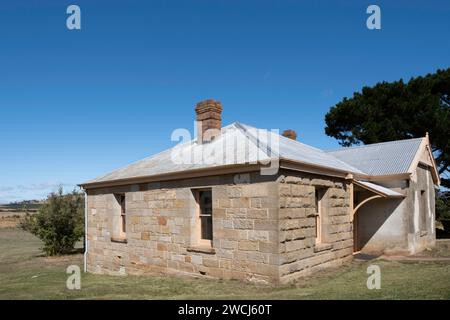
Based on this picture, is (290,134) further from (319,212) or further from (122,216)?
(122,216)

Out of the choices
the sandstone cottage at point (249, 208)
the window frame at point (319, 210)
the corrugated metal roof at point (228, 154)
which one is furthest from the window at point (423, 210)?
the window frame at point (319, 210)

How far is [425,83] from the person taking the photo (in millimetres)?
27000

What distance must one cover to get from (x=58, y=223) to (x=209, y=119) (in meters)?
12.1

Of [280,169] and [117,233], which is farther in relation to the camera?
[117,233]

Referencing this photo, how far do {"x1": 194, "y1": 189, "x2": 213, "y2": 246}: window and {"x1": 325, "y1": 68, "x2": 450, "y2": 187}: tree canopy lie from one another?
762 inches

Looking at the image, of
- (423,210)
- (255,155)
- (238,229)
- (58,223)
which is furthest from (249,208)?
(58,223)

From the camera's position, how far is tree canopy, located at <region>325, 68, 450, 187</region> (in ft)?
83.5

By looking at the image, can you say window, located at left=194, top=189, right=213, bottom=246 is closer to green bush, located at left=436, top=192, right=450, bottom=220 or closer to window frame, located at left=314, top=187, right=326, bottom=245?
window frame, located at left=314, top=187, right=326, bottom=245

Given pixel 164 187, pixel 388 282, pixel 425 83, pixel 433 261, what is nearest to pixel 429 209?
pixel 433 261

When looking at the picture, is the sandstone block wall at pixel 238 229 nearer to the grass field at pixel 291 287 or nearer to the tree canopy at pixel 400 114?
the grass field at pixel 291 287

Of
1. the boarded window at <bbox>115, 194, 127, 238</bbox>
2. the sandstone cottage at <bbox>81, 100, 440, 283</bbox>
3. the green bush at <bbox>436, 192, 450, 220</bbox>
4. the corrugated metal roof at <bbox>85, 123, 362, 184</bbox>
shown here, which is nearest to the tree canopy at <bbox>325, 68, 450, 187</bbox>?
the green bush at <bbox>436, 192, 450, 220</bbox>

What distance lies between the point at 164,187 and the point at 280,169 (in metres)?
3.98

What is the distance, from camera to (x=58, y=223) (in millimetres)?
20266
